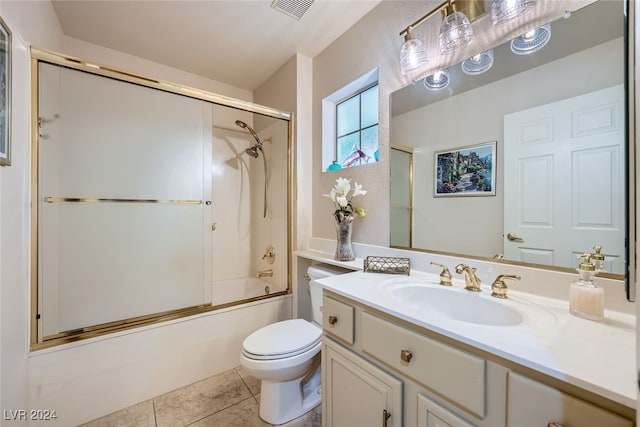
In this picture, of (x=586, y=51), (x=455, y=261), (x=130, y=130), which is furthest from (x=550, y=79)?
(x=130, y=130)

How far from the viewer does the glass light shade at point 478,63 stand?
42.9 inches

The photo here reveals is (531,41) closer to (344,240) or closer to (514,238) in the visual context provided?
(514,238)

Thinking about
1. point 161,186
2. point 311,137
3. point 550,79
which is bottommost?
point 161,186

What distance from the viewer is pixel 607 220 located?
805 millimetres

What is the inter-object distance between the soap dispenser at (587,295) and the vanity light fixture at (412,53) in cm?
111

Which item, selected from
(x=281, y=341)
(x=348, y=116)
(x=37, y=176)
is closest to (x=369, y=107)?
(x=348, y=116)

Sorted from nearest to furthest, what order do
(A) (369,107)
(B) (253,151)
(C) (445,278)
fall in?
(C) (445,278)
(A) (369,107)
(B) (253,151)

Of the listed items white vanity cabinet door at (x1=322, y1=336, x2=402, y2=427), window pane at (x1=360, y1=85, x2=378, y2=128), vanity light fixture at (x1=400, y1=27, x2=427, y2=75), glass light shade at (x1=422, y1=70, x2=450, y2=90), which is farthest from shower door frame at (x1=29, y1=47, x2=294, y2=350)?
glass light shade at (x1=422, y1=70, x2=450, y2=90)

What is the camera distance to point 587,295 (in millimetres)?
750

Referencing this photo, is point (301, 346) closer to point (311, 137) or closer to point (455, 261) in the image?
point (455, 261)

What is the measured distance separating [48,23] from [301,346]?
8.09 ft

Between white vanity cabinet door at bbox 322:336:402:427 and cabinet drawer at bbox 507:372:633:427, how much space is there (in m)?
0.32

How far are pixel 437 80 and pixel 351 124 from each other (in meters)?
0.74

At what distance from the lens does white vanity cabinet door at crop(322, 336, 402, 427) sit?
0.83 metres
